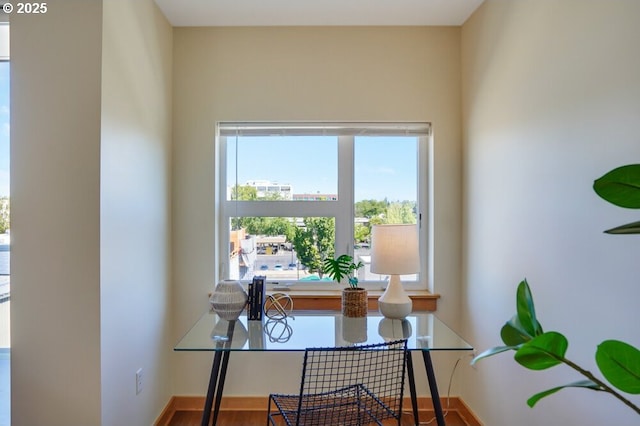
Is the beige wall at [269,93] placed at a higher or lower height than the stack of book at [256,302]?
higher

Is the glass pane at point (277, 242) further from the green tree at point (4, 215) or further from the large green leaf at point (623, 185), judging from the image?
the large green leaf at point (623, 185)

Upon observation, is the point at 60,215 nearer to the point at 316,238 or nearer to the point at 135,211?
the point at 135,211

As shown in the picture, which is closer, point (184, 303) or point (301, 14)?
point (301, 14)

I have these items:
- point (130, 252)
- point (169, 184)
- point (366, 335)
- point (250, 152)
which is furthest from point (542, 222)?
point (169, 184)

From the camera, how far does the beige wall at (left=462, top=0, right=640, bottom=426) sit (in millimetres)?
1114

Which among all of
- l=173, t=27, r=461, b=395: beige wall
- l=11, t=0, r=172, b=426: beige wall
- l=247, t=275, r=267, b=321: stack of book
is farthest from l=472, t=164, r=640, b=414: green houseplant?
l=173, t=27, r=461, b=395: beige wall

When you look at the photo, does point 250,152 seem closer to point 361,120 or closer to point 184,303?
point 361,120

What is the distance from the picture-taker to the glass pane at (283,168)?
232 cm

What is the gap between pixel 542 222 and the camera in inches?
57.2

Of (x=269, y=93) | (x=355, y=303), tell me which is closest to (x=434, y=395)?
(x=355, y=303)

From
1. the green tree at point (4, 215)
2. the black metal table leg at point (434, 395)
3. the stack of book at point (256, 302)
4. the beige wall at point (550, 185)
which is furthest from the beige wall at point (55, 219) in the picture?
the beige wall at point (550, 185)

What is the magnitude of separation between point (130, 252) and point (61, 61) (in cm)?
85

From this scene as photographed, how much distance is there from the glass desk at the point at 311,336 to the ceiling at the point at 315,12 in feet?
5.66

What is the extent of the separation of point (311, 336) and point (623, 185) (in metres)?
1.26
